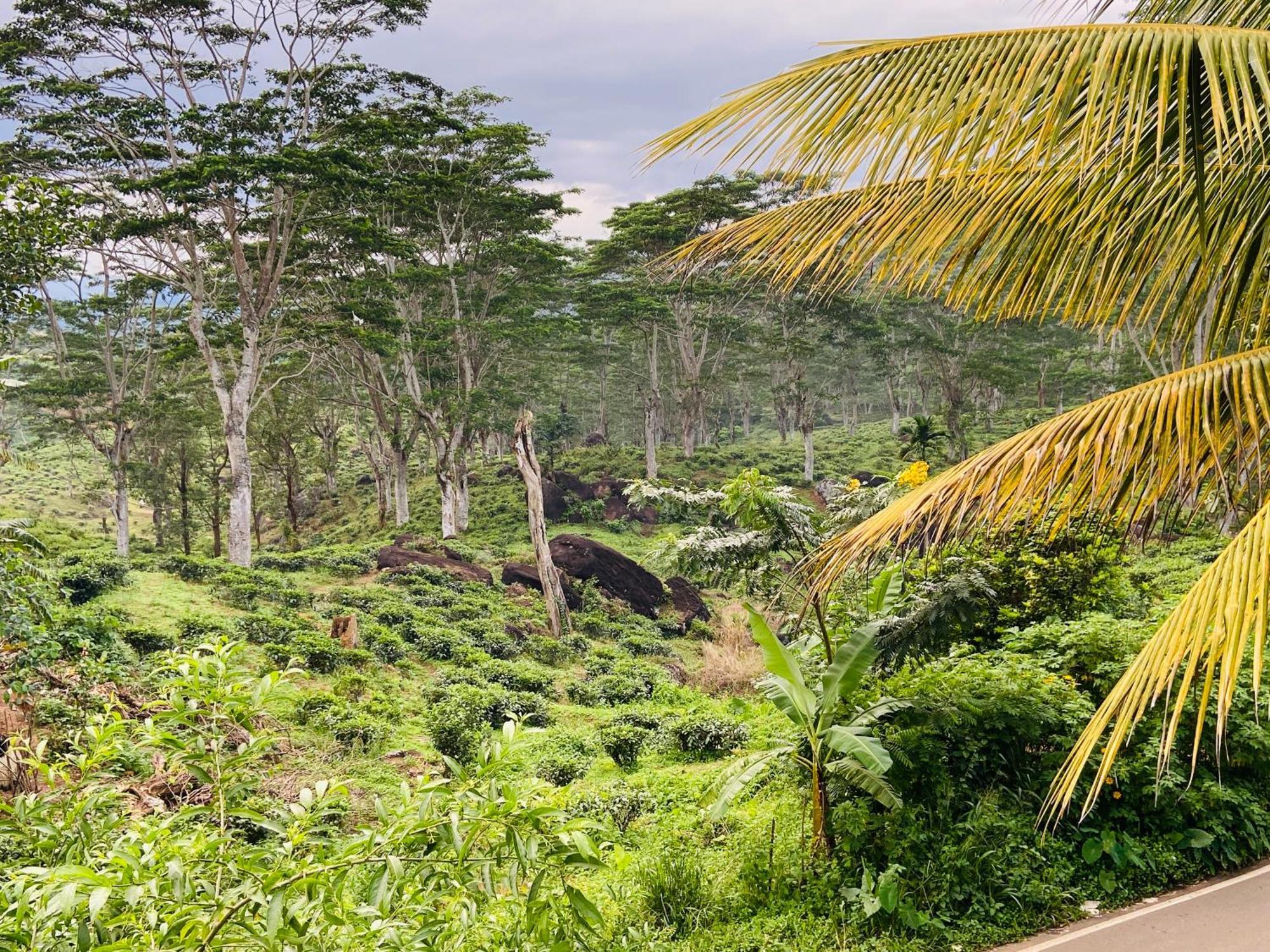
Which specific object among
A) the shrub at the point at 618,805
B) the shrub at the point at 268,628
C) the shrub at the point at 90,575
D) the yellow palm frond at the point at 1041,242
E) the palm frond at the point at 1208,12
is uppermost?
the palm frond at the point at 1208,12

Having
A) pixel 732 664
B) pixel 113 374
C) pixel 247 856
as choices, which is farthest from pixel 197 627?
pixel 113 374

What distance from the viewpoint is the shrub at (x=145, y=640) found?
30.2ft

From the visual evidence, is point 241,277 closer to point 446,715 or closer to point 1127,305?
point 446,715

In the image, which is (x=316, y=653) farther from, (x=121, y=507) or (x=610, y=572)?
(x=121, y=507)

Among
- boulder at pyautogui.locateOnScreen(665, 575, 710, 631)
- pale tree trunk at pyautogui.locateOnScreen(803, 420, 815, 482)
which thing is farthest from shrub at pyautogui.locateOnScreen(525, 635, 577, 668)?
pale tree trunk at pyautogui.locateOnScreen(803, 420, 815, 482)

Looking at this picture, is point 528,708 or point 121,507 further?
point 121,507

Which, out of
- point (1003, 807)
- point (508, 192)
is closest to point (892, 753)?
point (1003, 807)

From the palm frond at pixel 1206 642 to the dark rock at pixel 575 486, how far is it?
88.4 ft

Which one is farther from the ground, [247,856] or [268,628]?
[247,856]

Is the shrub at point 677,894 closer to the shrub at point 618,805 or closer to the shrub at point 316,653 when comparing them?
the shrub at point 618,805

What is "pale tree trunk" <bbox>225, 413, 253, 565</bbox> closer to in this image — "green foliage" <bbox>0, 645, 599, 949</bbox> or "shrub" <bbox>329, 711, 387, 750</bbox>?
"shrub" <bbox>329, 711, 387, 750</bbox>

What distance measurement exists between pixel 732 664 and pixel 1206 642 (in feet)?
36.0

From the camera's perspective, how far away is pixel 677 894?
4504mm

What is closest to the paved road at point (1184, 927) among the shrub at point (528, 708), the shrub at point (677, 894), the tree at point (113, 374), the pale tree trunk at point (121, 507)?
the shrub at point (677, 894)
